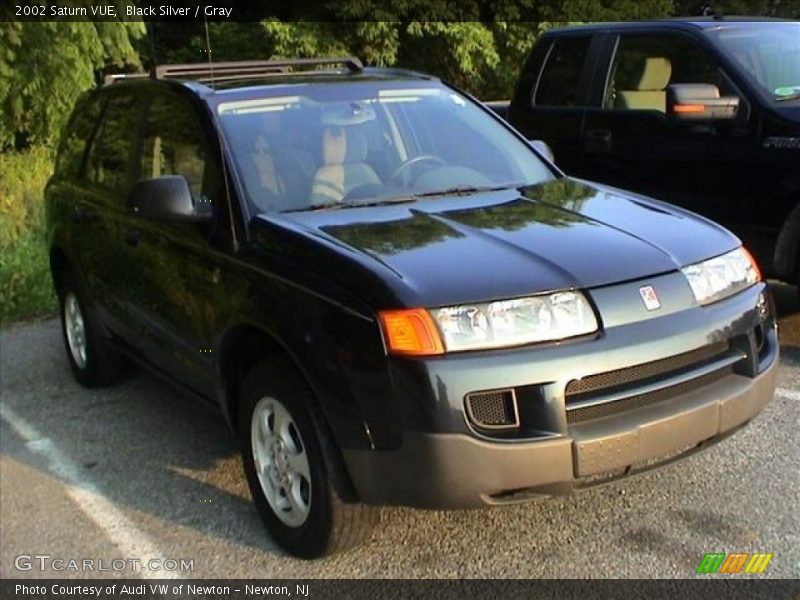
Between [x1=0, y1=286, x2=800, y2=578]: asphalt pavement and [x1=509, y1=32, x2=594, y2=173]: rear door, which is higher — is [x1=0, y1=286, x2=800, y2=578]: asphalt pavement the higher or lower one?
the lower one

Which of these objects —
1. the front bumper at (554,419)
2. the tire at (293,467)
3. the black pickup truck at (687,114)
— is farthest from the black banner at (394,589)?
the black pickup truck at (687,114)

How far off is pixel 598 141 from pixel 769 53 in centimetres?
118

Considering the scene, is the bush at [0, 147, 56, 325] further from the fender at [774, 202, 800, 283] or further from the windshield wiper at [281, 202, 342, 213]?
the fender at [774, 202, 800, 283]

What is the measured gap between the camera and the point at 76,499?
4.19 metres

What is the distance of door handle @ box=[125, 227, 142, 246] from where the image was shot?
442cm

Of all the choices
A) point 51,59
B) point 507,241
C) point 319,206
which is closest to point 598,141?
point 319,206

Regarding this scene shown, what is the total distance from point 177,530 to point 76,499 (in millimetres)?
672

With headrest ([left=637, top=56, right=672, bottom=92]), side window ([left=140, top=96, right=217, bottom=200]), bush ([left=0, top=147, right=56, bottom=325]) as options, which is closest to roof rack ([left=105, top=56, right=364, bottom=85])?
side window ([left=140, top=96, right=217, bottom=200])

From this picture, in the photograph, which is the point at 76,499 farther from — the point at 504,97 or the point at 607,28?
the point at 504,97

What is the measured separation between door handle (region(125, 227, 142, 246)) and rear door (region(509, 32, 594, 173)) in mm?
3214

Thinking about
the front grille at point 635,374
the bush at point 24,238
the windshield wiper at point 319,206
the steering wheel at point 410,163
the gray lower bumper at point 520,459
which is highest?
the steering wheel at point 410,163

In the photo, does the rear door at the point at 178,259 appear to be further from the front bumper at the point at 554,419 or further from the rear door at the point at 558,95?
the rear door at the point at 558,95

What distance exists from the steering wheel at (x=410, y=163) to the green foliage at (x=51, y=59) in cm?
742

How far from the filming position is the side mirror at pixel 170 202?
375 cm
